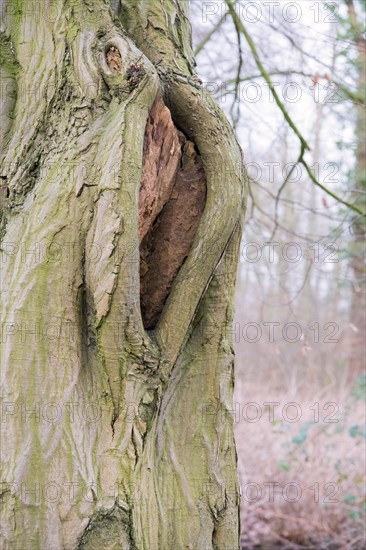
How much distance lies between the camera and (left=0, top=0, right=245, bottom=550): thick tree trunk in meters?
1.91

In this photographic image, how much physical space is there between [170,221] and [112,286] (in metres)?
0.43

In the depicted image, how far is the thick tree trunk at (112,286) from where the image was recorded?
1913mm

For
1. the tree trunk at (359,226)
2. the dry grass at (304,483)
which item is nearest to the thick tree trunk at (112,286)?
the tree trunk at (359,226)

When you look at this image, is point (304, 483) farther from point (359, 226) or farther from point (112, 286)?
point (112, 286)

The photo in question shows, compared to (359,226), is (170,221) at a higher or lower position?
lower

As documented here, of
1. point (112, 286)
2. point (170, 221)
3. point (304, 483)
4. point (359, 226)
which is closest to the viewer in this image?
point (112, 286)

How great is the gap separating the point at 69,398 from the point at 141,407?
243mm

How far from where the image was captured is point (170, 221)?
226 cm

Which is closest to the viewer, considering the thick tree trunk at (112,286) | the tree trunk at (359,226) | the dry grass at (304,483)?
the thick tree trunk at (112,286)

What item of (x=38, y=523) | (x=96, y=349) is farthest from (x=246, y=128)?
(x=38, y=523)

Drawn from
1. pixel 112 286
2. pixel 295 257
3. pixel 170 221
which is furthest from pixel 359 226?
pixel 112 286

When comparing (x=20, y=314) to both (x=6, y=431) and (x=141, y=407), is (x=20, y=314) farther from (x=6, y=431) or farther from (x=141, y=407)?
(x=141, y=407)

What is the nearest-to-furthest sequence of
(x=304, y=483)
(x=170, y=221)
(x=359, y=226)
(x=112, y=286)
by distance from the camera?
(x=112, y=286) < (x=170, y=221) < (x=359, y=226) < (x=304, y=483)

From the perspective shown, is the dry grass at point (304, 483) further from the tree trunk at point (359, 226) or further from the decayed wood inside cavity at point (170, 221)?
the decayed wood inside cavity at point (170, 221)
